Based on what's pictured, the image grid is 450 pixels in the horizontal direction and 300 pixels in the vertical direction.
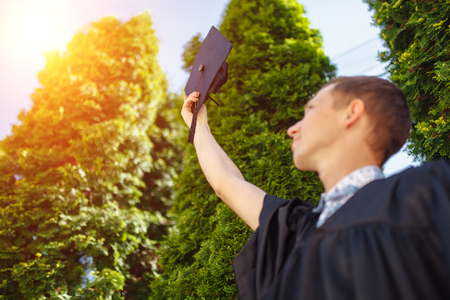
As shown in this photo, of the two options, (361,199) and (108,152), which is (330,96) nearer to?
(361,199)

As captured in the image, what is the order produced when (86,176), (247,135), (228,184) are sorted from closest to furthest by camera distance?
(228,184), (247,135), (86,176)

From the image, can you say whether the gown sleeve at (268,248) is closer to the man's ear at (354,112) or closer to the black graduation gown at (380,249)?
the black graduation gown at (380,249)

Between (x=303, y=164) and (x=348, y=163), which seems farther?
(x=303, y=164)

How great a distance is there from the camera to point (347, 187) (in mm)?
1097

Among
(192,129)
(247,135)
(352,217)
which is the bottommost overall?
(352,217)

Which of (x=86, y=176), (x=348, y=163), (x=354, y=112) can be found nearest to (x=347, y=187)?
(x=348, y=163)

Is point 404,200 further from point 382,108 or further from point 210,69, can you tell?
point 210,69

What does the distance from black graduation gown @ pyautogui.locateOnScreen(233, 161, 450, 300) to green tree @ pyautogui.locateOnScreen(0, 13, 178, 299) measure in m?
5.73

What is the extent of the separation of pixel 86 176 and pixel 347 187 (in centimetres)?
657

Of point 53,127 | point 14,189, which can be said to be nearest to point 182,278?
point 14,189

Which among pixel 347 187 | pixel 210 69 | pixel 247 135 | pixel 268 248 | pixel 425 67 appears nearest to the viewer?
pixel 347 187

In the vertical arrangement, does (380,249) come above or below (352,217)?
below

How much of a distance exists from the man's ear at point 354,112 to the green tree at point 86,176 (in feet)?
Result: 19.4

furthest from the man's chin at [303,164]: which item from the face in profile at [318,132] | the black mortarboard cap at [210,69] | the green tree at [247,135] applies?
the green tree at [247,135]
